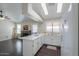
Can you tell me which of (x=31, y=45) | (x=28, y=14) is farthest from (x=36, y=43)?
(x=28, y=14)

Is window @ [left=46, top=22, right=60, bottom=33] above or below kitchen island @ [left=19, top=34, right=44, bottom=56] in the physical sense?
above

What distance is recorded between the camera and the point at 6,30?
157 cm

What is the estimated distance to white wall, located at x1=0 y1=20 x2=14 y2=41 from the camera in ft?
4.76

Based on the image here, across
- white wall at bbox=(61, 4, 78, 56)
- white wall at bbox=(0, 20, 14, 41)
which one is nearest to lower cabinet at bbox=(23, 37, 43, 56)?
white wall at bbox=(0, 20, 14, 41)

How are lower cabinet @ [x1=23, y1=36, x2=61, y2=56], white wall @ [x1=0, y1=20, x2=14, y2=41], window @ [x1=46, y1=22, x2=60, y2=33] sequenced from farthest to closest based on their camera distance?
lower cabinet @ [x1=23, y1=36, x2=61, y2=56] < window @ [x1=46, y1=22, x2=60, y2=33] < white wall @ [x1=0, y1=20, x2=14, y2=41]

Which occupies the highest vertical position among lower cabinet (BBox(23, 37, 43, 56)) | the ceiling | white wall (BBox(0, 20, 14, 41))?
the ceiling

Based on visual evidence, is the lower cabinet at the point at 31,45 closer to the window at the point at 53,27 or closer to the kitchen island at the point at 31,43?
the kitchen island at the point at 31,43

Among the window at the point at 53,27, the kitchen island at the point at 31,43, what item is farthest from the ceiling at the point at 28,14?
the kitchen island at the point at 31,43

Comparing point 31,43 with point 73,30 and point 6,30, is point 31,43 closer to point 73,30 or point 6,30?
point 6,30

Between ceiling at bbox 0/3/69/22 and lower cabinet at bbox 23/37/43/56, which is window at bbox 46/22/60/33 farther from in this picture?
lower cabinet at bbox 23/37/43/56

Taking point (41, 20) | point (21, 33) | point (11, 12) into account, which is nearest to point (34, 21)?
point (41, 20)

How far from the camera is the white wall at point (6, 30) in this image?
1451 mm

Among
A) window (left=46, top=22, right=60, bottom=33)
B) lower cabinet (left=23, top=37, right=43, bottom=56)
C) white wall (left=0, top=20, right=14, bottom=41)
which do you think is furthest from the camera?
lower cabinet (left=23, top=37, right=43, bottom=56)

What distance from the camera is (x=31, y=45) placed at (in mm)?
2156
